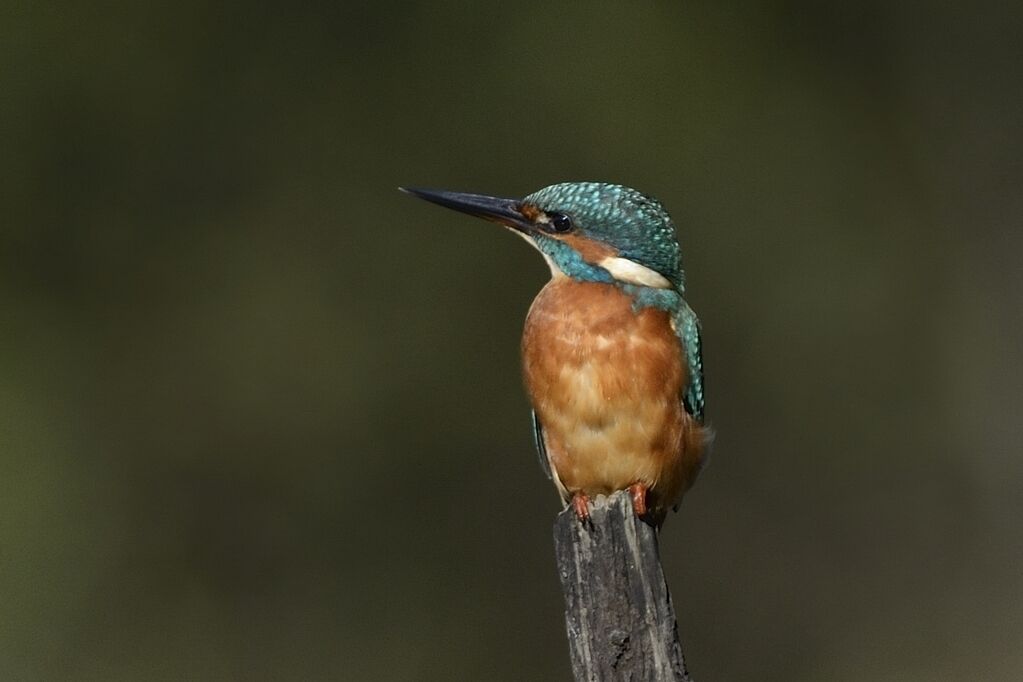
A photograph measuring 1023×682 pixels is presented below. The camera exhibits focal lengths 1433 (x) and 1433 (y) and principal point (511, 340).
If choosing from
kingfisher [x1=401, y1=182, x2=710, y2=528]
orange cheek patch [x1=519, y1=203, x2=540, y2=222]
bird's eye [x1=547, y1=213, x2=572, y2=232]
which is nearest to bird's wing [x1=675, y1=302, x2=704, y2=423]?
kingfisher [x1=401, y1=182, x2=710, y2=528]

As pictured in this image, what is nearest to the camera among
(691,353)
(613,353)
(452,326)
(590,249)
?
(613,353)

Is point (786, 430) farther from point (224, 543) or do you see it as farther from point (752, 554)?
point (224, 543)

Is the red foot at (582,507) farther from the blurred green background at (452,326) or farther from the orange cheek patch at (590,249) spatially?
the blurred green background at (452,326)

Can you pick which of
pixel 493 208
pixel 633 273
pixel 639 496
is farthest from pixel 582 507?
pixel 493 208

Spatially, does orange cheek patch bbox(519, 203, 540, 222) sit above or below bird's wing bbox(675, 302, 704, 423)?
above

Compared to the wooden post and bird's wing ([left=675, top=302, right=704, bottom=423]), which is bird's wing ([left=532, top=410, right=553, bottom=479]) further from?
the wooden post

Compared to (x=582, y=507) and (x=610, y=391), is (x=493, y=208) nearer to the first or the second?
(x=610, y=391)
